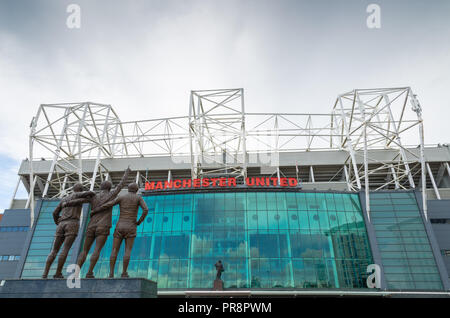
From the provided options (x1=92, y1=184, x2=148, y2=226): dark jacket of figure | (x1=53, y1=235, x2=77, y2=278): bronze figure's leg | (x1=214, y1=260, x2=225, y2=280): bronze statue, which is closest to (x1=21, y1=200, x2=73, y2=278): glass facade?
(x1=214, y1=260, x2=225, y2=280): bronze statue

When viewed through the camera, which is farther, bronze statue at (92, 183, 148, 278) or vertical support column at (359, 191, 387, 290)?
vertical support column at (359, 191, 387, 290)

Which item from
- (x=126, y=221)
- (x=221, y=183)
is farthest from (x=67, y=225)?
(x=221, y=183)

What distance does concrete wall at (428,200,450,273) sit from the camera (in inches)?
1516

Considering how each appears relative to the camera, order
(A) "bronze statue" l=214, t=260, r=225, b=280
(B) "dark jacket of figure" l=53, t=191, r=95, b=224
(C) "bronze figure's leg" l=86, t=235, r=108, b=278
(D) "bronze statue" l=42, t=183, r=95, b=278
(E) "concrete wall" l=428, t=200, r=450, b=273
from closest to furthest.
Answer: (C) "bronze figure's leg" l=86, t=235, r=108, b=278, (D) "bronze statue" l=42, t=183, r=95, b=278, (B) "dark jacket of figure" l=53, t=191, r=95, b=224, (A) "bronze statue" l=214, t=260, r=225, b=280, (E) "concrete wall" l=428, t=200, r=450, b=273

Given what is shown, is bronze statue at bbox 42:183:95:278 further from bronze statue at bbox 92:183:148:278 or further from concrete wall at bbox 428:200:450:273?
concrete wall at bbox 428:200:450:273

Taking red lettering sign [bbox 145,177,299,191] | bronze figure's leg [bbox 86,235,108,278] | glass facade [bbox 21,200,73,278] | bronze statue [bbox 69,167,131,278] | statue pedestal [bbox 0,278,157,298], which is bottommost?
statue pedestal [bbox 0,278,157,298]

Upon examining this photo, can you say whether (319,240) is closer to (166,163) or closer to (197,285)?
(197,285)

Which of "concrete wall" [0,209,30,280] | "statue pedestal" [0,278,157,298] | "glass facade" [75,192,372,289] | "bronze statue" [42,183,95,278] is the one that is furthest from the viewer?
"concrete wall" [0,209,30,280]

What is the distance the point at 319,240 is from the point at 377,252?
640 cm

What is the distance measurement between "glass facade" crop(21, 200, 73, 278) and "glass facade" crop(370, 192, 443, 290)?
37.0 m

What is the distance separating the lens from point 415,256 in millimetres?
33250

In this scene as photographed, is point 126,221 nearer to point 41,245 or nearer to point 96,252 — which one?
point 96,252
